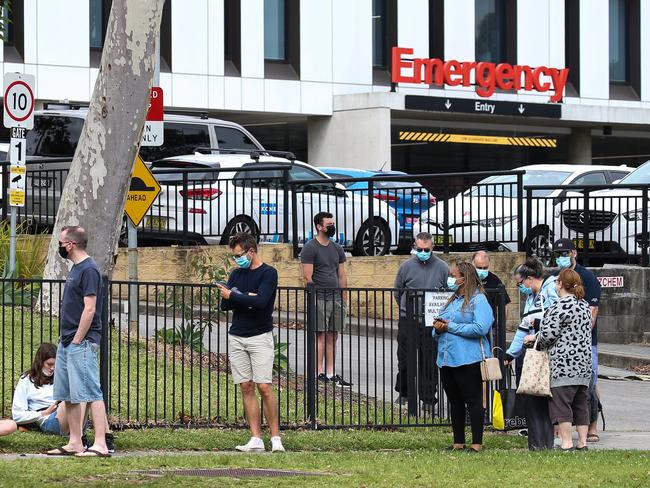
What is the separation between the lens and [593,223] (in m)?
22.2

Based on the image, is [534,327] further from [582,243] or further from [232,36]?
[232,36]

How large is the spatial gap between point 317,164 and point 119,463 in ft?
96.0

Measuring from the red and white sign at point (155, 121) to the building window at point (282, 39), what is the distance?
2177 cm

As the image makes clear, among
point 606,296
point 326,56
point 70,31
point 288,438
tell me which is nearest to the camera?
point 288,438

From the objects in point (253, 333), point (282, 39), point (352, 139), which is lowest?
point (253, 333)

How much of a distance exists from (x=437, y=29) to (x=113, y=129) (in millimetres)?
26737

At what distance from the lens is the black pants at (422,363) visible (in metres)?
13.8

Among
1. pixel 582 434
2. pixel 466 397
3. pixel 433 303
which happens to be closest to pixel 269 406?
pixel 466 397

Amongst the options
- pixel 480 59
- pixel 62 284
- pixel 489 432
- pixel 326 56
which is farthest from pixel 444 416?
pixel 480 59

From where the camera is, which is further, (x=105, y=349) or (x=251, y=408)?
(x=105, y=349)

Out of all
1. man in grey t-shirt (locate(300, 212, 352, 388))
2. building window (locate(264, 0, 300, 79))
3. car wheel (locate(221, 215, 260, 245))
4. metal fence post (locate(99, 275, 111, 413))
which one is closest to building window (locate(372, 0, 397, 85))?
building window (locate(264, 0, 300, 79))

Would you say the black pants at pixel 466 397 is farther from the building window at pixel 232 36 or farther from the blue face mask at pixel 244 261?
the building window at pixel 232 36

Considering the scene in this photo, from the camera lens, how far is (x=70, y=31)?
34625 mm

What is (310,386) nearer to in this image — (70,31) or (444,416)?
(444,416)
